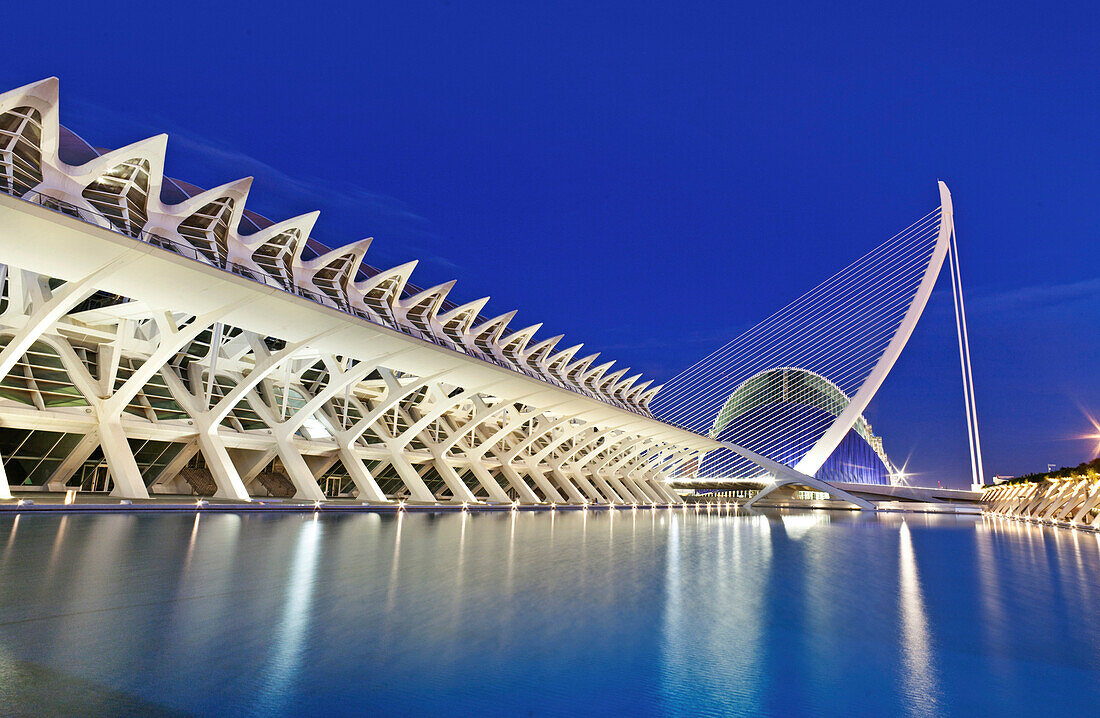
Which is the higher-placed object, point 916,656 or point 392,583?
point 392,583

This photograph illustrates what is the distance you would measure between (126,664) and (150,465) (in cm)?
2144

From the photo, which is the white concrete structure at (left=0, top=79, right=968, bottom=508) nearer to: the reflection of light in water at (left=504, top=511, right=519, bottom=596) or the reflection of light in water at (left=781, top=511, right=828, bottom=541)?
the reflection of light in water at (left=504, top=511, right=519, bottom=596)

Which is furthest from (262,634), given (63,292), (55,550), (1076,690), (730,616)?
(63,292)

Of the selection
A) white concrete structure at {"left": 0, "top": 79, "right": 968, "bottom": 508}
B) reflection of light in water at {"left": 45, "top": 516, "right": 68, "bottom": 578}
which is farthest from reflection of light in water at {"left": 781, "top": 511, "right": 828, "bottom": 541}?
reflection of light in water at {"left": 45, "top": 516, "right": 68, "bottom": 578}

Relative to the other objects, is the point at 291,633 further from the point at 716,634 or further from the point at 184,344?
the point at 184,344

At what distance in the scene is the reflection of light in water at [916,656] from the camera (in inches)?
123

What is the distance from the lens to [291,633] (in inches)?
152

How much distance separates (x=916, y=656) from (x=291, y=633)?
11.9ft

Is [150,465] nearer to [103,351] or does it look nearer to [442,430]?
[103,351]

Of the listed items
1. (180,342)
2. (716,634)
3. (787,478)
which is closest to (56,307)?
(180,342)

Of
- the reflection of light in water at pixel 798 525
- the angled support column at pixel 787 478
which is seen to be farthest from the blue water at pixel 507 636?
the angled support column at pixel 787 478

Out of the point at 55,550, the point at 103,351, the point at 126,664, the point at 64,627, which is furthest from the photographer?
the point at 103,351

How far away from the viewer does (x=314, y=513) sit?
1692cm

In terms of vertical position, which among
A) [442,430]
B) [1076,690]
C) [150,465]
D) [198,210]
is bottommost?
[1076,690]
